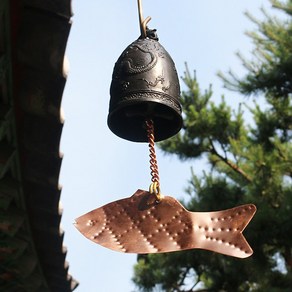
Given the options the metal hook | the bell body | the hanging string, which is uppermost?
the metal hook

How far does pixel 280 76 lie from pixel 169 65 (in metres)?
6.44

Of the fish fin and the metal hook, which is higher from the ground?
the metal hook

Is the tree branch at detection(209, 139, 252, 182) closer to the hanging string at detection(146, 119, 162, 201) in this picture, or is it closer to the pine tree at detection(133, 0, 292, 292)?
the pine tree at detection(133, 0, 292, 292)

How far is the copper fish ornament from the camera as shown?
5.11ft

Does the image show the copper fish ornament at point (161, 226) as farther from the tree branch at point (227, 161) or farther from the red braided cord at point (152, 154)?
the tree branch at point (227, 161)

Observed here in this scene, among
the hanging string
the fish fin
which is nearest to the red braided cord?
the hanging string

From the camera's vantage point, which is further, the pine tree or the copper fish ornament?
the pine tree

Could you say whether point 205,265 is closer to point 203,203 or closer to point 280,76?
point 203,203

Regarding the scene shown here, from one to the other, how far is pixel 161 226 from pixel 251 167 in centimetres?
664

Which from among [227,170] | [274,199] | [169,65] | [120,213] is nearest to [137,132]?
[169,65]

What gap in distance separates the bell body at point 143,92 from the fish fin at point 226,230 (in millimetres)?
386

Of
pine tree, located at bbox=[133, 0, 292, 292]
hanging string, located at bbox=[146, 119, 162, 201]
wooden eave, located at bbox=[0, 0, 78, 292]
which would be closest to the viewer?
hanging string, located at bbox=[146, 119, 162, 201]

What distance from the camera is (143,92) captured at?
1793mm

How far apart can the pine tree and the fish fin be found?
5.67 metres
